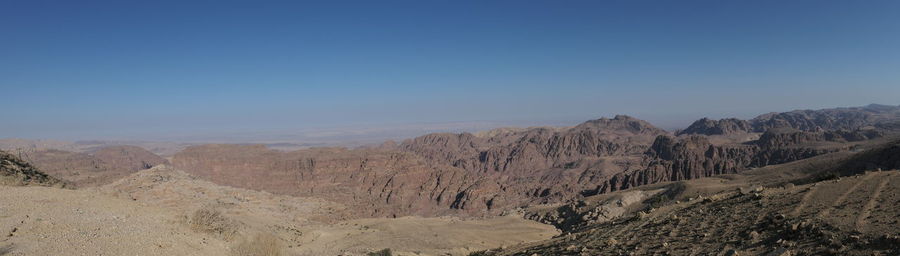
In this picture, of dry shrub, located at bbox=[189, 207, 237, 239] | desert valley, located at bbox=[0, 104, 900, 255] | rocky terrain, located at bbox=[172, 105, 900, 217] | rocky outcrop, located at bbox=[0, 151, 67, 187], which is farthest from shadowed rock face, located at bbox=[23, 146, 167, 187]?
dry shrub, located at bbox=[189, 207, 237, 239]

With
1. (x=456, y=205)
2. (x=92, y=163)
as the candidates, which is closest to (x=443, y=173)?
(x=456, y=205)

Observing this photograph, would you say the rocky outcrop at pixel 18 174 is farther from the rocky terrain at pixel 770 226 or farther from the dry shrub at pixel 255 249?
the rocky terrain at pixel 770 226

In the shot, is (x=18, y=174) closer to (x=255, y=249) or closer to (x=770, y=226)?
(x=255, y=249)

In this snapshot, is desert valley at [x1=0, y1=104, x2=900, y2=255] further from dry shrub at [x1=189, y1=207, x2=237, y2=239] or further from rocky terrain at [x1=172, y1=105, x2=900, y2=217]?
rocky terrain at [x1=172, y1=105, x2=900, y2=217]

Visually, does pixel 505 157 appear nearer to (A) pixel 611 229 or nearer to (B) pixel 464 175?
(B) pixel 464 175

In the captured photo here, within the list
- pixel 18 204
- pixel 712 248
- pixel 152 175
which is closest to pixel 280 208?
pixel 152 175

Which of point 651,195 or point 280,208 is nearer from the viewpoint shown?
point 651,195
